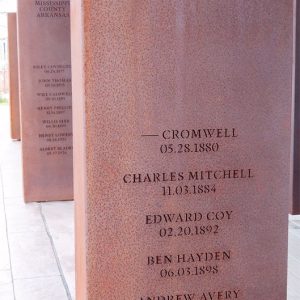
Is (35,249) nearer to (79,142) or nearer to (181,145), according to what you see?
(79,142)

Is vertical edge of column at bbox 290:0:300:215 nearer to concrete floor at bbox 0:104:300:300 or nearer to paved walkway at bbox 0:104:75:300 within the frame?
concrete floor at bbox 0:104:300:300

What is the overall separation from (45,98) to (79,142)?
146 inches

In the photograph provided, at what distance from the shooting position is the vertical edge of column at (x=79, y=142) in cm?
261

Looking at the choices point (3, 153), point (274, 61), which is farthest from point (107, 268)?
point (3, 153)

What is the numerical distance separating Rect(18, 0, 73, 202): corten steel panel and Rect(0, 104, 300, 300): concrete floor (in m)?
0.26

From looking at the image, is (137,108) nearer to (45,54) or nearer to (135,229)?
(135,229)

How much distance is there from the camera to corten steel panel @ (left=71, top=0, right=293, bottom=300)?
8.54 feet

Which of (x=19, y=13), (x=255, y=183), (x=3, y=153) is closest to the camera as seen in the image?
(x=255, y=183)

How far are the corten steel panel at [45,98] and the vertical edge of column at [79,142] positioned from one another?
3.45 metres

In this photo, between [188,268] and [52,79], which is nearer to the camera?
[188,268]

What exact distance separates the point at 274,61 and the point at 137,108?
0.64 metres

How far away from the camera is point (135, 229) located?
2682 millimetres

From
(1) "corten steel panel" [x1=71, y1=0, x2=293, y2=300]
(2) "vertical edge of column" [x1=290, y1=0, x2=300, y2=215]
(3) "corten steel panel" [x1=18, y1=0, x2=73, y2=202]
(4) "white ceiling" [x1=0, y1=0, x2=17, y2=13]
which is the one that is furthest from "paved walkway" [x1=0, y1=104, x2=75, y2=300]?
(4) "white ceiling" [x1=0, y1=0, x2=17, y2=13]

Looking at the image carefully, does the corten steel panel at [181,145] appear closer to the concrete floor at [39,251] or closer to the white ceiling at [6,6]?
the concrete floor at [39,251]
